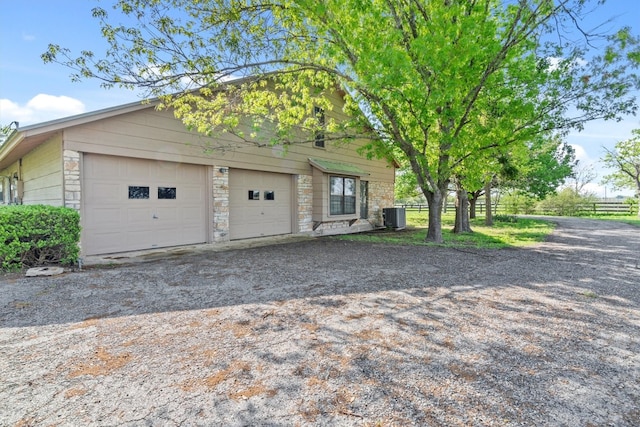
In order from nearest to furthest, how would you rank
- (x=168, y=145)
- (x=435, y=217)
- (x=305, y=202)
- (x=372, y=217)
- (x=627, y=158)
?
(x=168, y=145) → (x=435, y=217) → (x=305, y=202) → (x=372, y=217) → (x=627, y=158)

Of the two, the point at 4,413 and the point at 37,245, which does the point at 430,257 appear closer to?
the point at 4,413

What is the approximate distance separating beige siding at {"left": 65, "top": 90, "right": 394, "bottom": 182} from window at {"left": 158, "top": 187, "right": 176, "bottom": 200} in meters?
0.76

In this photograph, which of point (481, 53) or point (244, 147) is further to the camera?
point (244, 147)

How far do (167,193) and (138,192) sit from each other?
706 mm

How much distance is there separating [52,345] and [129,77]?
576 cm

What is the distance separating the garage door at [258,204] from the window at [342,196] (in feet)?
5.50

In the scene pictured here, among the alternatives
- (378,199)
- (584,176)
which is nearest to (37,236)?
(378,199)

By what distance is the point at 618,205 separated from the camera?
88.5 feet

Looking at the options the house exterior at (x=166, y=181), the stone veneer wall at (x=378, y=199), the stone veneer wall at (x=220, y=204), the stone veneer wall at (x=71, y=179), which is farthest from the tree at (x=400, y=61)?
the stone veneer wall at (x=378, y=199)

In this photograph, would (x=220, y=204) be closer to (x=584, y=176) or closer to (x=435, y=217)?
(x=435, y=217)

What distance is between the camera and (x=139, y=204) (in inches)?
305

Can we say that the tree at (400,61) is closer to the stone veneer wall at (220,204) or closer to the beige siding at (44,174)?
the stone veneer wall at (220,204)

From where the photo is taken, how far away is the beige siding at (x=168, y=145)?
6926 millimetres

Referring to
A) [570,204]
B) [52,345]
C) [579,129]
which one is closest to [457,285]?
[52,345]
